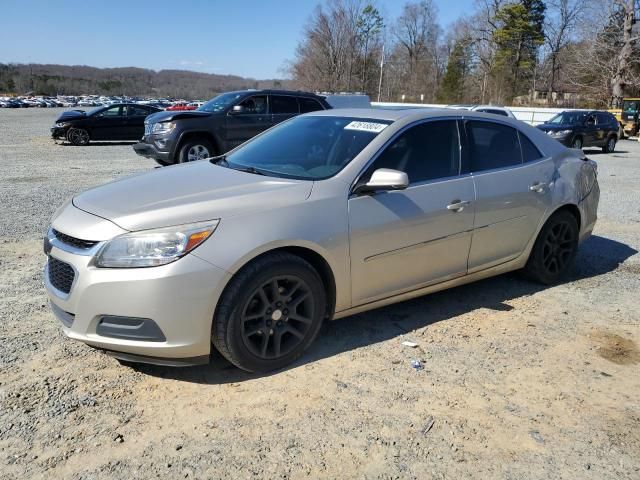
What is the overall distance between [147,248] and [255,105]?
9775 mm

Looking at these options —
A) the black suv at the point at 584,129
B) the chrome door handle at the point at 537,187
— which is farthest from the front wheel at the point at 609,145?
the chrome door handle at the point at 537,187

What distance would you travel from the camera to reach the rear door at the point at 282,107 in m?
12.4

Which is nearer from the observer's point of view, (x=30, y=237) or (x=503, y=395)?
(x=503, y=395)

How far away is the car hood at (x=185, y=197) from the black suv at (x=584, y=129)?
18.3 metres

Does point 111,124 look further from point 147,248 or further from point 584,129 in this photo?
point 147,248

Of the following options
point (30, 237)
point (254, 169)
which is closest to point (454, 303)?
point (254, 169)

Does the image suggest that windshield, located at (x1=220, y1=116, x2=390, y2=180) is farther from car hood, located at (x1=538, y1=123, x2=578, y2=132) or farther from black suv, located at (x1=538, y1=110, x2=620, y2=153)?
car hood, located at (x1=538, y1=123, x2=578, y2=132)

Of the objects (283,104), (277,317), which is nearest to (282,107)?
(283,104)

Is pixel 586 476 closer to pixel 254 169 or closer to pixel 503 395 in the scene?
pixel 503 395

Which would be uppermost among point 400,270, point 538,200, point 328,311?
point 538,200

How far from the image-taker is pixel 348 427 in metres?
2.88

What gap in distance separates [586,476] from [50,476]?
247cm

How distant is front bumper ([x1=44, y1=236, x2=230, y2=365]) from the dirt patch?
107 inches

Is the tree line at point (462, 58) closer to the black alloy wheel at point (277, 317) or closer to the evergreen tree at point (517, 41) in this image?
the evergreen tree at point (517, 41)
